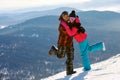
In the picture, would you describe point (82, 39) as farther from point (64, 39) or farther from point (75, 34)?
point (64, 39)

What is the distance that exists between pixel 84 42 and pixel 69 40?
69 cm

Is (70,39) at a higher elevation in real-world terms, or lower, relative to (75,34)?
lower

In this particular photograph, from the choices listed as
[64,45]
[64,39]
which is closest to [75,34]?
[64,39]

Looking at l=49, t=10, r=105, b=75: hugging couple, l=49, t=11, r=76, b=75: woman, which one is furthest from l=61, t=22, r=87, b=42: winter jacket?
l=49, t=11, r=76, b=75: woman

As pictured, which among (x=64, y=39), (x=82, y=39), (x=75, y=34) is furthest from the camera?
(x=64, y=39)

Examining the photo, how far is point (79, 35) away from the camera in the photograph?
51.7 feet

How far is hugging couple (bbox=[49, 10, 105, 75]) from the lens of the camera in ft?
51.0

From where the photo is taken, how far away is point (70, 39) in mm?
16125

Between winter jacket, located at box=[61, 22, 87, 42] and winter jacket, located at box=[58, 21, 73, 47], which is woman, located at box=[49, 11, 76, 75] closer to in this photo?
winter jacket, located at box=[58, 21, 73, 47]

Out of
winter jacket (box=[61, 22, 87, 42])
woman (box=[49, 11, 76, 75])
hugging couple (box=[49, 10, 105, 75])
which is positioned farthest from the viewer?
woman (box=[49, 11, 76, 75])

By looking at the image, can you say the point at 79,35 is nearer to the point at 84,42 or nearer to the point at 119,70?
the point at 84,42

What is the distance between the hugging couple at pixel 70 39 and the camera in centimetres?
1555

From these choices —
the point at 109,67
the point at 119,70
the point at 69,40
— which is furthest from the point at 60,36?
the point at 119,70

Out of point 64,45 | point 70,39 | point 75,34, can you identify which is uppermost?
point 75,34
